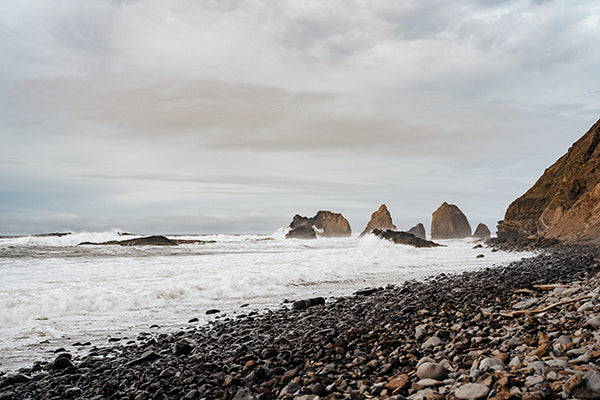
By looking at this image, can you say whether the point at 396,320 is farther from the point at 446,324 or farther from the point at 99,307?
the point at 99,307

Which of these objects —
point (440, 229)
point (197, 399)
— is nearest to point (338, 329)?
point (197, 399)

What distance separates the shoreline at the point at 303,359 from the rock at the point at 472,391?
105 mm

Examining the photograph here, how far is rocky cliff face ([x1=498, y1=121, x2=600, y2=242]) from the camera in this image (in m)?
31.5

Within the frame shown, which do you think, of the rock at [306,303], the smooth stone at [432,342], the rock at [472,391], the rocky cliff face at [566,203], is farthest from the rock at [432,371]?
the rocky cliff face at [566,203]

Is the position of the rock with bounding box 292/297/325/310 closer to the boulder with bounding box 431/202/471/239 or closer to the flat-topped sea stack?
the flat-topped sea stack

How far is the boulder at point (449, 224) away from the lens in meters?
94.5

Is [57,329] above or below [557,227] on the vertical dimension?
below

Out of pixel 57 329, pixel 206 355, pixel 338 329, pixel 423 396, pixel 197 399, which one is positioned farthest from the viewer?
pixel 57 329

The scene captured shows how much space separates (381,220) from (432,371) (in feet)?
272

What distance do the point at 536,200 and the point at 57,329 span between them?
53.1 m

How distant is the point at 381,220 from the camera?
280ft

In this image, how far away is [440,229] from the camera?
96.7 m

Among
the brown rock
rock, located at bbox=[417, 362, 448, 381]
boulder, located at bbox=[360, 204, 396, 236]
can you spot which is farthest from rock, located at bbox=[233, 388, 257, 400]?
boulder, located at bbox=[360, 204, 396, 236]

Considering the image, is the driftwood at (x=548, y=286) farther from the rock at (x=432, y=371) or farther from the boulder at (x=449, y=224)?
the boulder at (x=449, y=224)
